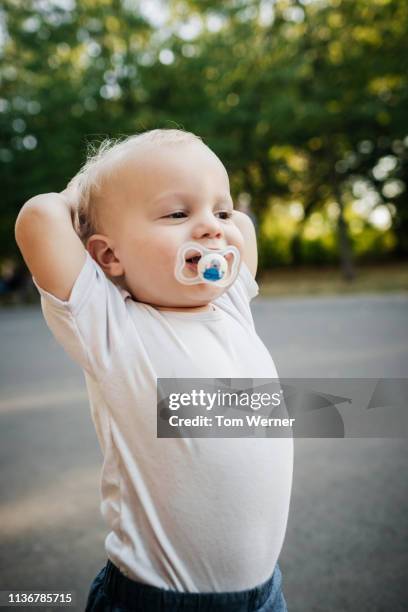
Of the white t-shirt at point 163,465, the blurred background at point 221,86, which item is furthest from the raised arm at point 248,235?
the blurred background at point 221,86

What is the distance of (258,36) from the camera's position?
1388 centimetres

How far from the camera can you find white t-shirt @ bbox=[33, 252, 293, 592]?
2.93 ft

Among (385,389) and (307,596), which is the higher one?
(385,389)

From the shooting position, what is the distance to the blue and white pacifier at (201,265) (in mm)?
881

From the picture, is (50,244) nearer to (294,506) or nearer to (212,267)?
(212,267)

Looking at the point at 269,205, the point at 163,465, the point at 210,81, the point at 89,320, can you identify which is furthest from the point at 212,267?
the point at 269,205

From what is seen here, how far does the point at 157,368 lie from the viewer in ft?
3.00

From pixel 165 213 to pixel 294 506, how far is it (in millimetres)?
1871

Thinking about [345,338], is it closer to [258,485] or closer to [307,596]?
[307,596]

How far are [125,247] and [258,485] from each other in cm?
47

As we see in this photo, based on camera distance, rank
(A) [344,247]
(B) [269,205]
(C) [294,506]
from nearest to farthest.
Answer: (C) [294,506], (A) [344,247], (B) [269,205]

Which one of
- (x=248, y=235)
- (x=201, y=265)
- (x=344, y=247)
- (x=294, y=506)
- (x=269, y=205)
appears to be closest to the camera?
(x=201, y=265)

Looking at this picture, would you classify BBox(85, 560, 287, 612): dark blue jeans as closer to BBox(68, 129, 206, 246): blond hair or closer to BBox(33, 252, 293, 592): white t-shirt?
BBox(33, 252, 293, 592): white t-shirt

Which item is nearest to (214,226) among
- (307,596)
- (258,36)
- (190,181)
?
(190,181)
